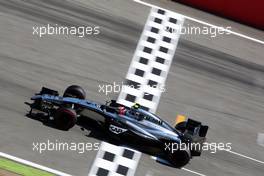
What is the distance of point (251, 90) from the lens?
2119 cm

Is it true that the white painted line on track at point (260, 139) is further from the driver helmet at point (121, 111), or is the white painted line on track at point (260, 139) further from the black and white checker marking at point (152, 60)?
the driver helmet at point (121, 111)

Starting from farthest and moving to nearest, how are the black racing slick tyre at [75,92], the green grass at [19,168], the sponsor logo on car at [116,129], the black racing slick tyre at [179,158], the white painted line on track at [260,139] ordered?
the white painted line on track at [260,139]
the black racing slick tyre at [75,92]
the sponsor logo on car at [116,129]
the black racing slick tyre at [179,158]
the green grass at [19,168]

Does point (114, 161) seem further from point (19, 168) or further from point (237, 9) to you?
point (237, 9)

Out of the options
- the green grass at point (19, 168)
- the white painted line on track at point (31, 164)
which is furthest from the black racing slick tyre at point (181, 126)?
the green grass at point (19, 168)

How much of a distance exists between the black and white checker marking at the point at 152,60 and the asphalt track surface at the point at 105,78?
30 centimetres

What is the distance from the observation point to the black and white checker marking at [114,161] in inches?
659

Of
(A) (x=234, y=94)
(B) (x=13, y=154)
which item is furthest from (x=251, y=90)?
(B) (x=13, y=154)

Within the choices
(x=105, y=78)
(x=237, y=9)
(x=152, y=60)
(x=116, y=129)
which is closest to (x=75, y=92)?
(x=116, y=129)

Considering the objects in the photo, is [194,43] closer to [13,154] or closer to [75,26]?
[75,26]

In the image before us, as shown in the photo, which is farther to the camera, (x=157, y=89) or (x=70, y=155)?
(x=157, y=89)

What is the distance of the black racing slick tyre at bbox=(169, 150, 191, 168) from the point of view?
54.6 feet

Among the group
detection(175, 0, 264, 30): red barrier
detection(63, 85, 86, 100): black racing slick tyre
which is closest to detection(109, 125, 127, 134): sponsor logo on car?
detection(63, 85, 86, 100): black racing slick tyre

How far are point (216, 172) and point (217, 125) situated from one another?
2289mm

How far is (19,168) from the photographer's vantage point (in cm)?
1582
